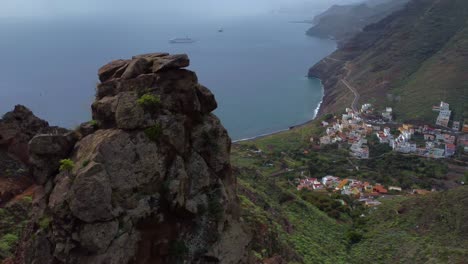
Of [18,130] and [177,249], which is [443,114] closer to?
[18,130]

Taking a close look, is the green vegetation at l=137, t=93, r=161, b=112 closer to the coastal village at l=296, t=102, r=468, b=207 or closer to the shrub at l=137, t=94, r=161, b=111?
the shrub at l=137, t=94, r=161, b=111

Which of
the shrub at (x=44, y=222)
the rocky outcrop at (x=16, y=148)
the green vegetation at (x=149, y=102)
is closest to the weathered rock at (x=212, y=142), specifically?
the green vegetation at (x=149, y=102)

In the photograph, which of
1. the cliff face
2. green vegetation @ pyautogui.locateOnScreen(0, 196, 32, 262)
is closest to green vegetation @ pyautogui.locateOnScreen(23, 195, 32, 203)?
green vegetation @ pyautogui.locateOnScreen(0, 196, 32, 262)

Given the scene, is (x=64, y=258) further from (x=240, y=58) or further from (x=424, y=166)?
(x=240, y=58)

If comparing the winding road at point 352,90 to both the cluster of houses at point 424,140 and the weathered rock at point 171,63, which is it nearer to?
the cluster of houses at point 424,140

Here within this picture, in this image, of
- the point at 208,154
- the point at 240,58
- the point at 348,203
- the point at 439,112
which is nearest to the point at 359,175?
the point at 348,203

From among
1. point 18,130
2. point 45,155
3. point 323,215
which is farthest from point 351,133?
point 45,155
